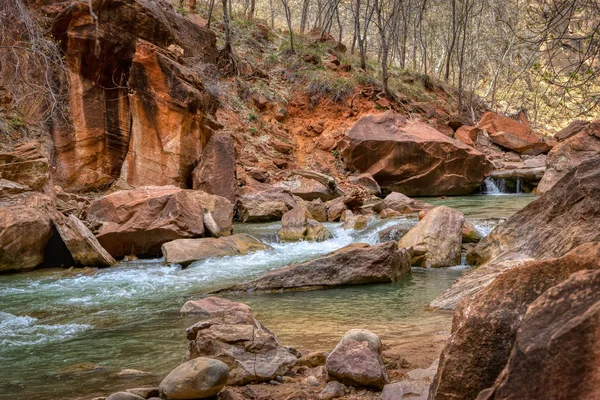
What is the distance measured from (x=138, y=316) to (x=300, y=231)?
555 cm

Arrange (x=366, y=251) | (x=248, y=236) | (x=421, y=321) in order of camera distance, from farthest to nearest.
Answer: (x=248, y=236) < (x=366, y=251) < (x=421, y=321)

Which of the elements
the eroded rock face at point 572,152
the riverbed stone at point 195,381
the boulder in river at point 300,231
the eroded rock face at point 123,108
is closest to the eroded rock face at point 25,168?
the eroded rock face at point 123,108

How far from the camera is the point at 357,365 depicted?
314 centimetres

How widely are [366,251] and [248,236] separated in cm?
361

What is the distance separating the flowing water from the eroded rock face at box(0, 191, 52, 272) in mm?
389

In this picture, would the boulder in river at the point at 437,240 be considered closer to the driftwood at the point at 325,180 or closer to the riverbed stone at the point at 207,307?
the riverbed stone at the point at 207,307

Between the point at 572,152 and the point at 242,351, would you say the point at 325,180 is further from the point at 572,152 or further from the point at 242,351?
the point at 242,351

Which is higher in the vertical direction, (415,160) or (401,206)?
(415,160)

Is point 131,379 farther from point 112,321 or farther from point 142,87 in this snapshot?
point 142,87

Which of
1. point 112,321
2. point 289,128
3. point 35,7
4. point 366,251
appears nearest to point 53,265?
point 112,321

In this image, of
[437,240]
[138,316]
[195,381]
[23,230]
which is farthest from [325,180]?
[195,381]

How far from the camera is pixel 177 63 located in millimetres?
14719

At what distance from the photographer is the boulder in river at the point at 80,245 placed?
9.17 metres

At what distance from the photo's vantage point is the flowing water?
159 inches
